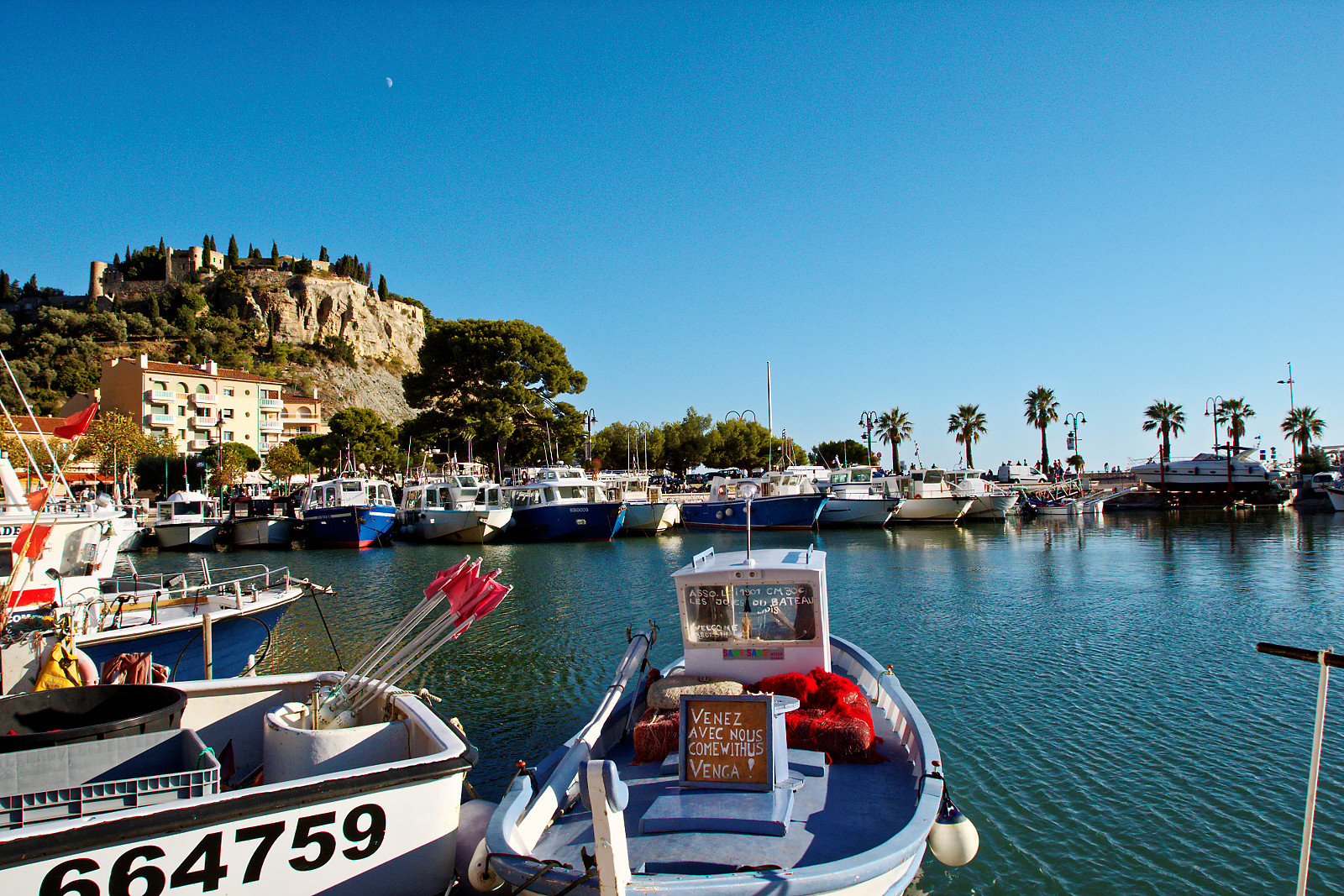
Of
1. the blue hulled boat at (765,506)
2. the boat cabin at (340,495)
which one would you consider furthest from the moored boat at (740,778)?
the boat cabin at (340,495)

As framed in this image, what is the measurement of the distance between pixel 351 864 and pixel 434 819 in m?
0.57

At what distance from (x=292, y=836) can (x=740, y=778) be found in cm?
333

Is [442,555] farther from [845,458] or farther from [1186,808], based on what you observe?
[845,458]

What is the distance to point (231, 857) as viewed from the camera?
4.56m

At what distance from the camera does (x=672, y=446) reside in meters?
85.4

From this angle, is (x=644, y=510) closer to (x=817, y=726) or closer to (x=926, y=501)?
(x=926, y=501)

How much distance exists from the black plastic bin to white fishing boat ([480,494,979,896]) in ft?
8.70

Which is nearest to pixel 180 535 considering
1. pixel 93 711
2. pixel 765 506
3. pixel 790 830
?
pixel 765 506

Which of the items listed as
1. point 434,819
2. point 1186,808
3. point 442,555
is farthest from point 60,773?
point 442,555

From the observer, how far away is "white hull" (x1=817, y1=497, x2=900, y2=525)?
156ft

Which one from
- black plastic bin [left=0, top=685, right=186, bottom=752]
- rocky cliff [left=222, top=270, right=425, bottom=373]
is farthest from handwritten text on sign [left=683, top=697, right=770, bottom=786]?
rocky cliff [left=222, top=270, right=425, bottom=373]

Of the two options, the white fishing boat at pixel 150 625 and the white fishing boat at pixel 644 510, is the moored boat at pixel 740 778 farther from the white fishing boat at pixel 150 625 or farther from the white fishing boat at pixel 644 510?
the white fishing boat at pixel 644 510

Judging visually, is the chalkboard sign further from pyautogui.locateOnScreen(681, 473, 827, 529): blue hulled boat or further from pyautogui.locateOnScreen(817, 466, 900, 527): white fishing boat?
pyautogui.locateOnScreen(817, 466, 900, 527): white fishing boat

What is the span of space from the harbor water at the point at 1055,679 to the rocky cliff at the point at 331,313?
329 ft
